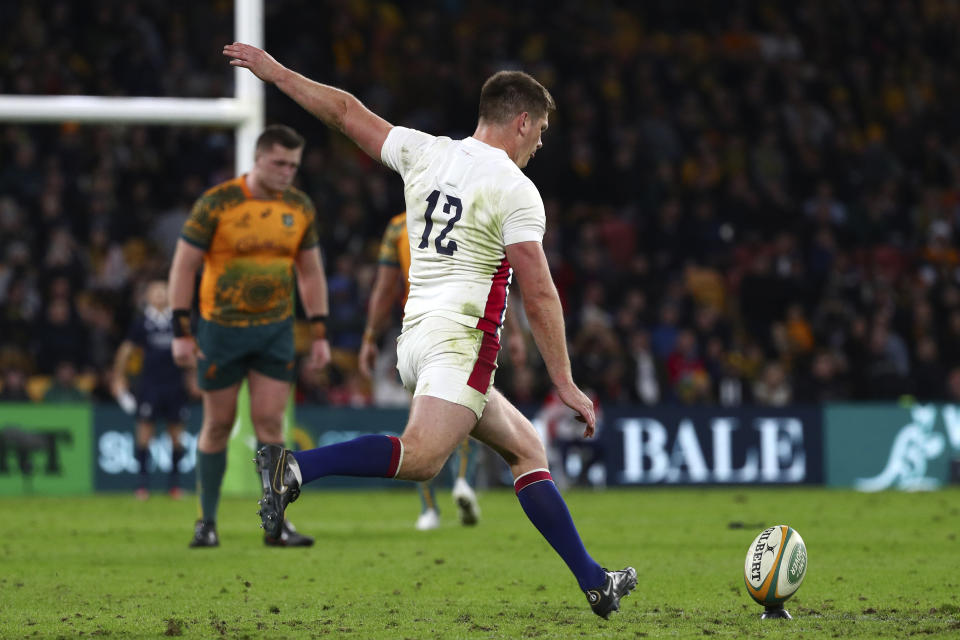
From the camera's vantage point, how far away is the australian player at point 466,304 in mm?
5449

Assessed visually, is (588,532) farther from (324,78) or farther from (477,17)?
(477,17)

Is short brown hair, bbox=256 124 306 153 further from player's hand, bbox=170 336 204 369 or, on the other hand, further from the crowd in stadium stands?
the crowd in stadium stands

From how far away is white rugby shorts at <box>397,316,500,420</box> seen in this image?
5543 mm

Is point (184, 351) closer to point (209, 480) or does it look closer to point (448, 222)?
point (209, 480)

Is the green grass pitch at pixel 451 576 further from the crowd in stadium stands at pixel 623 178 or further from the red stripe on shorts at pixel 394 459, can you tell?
the crowd in stadium stands at pixel 623 178

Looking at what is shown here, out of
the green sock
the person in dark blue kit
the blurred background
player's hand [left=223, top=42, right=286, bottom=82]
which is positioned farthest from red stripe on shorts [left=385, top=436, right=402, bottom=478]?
the blurred background

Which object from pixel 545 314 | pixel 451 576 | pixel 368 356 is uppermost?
pixel 368 356

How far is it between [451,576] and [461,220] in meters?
2.31

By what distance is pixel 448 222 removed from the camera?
222 inches

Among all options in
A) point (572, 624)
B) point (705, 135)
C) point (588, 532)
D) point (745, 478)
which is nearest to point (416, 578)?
point (572, 624)

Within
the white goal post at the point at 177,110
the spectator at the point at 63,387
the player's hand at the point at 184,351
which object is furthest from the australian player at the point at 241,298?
the spectator at the point at 63,387

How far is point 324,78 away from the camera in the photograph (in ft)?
63.4

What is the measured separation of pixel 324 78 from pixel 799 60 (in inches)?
299

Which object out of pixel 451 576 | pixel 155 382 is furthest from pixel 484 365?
pixel 155 382
